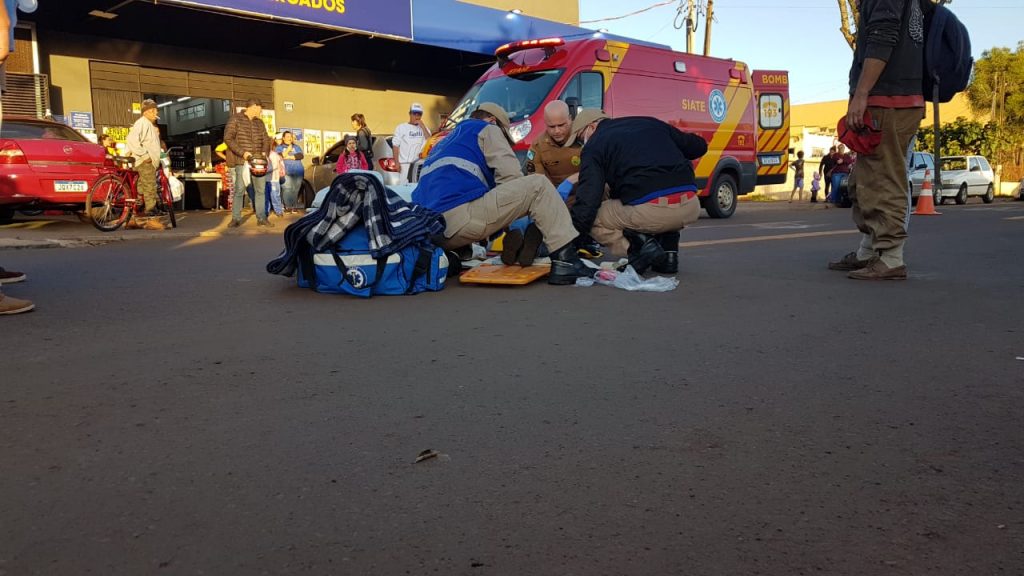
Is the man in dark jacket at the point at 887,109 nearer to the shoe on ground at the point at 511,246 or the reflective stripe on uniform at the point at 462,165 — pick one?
the shoe on ground at the point at 511,246

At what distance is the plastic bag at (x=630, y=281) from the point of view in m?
5.33

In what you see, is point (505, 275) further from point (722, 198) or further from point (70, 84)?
point (70, 84)

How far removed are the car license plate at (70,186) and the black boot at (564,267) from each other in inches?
297

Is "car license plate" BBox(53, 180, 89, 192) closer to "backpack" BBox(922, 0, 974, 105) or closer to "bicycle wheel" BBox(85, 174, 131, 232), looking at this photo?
"bicycle wheel" BBox(85, 174, 131, 232)

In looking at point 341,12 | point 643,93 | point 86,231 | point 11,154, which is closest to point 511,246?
point 643,93

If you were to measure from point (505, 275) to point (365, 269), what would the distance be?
1.00 m

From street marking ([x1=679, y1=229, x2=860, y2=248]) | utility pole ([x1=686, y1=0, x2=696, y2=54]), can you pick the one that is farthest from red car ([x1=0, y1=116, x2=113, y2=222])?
utility pole ([x1=686, y1=0, x2=696, y2=54])

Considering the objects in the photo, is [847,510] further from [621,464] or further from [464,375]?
[464,375]

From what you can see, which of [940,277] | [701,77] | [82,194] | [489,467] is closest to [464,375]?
[489,467]

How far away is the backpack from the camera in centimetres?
560

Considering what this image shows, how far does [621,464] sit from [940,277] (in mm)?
4645

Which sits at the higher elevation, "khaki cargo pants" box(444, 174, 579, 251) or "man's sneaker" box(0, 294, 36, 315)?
"khaki cargo pants" box(444, 174, 579, 251)

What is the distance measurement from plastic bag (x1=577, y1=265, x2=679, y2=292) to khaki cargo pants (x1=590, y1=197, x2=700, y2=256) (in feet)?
1.22

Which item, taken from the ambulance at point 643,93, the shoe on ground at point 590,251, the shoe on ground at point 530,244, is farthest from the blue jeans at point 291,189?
the shoe on ground at point 530,244
